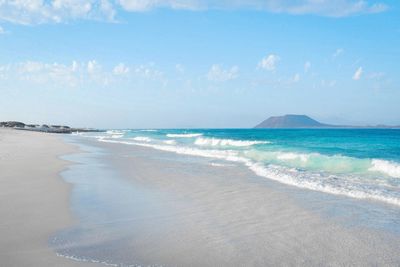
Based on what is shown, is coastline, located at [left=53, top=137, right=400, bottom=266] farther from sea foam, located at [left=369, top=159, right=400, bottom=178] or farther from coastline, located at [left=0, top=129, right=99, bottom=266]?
sea foam, located at [left=369, top=159, right=400, bottom=178]

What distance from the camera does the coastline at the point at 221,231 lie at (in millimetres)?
5062

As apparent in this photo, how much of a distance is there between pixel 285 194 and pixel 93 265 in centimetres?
632

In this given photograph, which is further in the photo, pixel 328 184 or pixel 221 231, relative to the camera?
pixel 328 184

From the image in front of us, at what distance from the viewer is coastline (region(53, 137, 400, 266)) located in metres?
5.06

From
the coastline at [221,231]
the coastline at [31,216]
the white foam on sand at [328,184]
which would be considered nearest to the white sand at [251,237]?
the coastline at [221,231]

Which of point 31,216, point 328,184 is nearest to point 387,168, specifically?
point 328,184

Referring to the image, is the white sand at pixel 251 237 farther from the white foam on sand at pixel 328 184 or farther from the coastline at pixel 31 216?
the white foam on sand at pixel 328 184

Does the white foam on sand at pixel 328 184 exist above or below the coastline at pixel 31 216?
below

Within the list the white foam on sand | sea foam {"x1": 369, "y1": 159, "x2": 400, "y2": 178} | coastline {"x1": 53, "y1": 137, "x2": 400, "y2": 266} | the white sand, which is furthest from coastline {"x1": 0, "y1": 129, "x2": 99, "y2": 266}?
sea foam {"x1": 369, "y1": 159, "x2": 400, "y2": 178}

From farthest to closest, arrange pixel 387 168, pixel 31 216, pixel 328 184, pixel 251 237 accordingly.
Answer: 1. pixel 387 168
2. pixel 328 184
3. pixel 31 216
4. pixel 251 237

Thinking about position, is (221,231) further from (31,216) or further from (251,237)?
(31,216)

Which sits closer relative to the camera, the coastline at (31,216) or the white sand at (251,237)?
the coastline at (31,216)

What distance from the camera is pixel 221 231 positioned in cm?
631

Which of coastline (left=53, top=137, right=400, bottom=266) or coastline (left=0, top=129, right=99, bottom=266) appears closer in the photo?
coastline (left=0, top=129, right=99, bottom=266)
